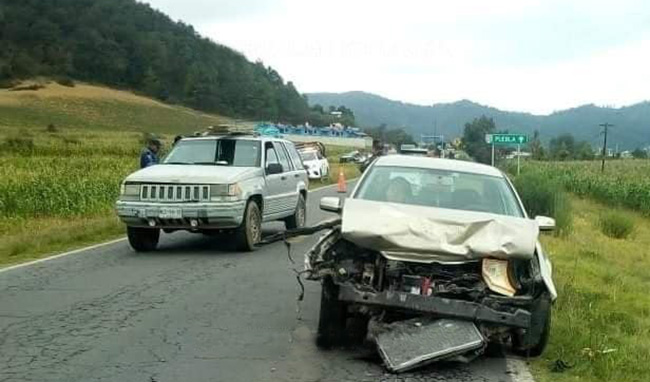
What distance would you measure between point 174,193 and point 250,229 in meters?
1.37

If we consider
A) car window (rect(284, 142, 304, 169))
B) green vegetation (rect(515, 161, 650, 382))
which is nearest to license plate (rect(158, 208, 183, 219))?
car window (rect(284, 142, 304, 169))

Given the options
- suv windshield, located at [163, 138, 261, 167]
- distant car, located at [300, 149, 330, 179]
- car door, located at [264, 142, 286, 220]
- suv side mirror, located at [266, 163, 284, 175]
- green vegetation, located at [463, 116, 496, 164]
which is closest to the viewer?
suv windshield, located at [163, 138, 261, 167]

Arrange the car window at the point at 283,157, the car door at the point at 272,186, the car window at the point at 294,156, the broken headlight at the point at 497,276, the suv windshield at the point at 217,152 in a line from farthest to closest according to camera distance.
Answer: the car window at the point at 294,156 → the car window at the point at 283,157 → the car door at the point at 272,186 → the suv windshield at the point at 217,152 → the broken headlight at the point at 497,276

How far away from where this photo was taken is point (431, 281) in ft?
21.6

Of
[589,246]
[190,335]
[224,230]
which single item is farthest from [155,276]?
[589,246]

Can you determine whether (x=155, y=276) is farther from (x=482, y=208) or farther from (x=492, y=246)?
(x=492, y=246)

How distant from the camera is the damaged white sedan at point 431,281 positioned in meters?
6.30

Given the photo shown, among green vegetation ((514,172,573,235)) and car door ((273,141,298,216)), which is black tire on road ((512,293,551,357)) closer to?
car door ((273,141,298,216))

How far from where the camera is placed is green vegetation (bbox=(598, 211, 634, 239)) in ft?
76.2

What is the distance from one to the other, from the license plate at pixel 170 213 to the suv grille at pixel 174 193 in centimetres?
17

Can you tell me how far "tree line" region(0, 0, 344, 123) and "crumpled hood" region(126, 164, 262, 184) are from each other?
9456 centimetres

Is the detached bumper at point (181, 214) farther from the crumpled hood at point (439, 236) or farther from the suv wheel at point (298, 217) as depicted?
the crumpled hood at point (439, 236)

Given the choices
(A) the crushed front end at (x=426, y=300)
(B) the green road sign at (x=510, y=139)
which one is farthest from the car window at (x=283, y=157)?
(B) the green road sign at (x=510, y=139)

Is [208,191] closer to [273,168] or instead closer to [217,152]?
[217,152]
